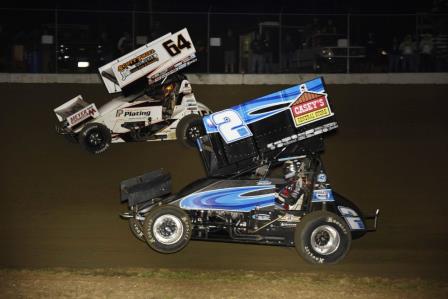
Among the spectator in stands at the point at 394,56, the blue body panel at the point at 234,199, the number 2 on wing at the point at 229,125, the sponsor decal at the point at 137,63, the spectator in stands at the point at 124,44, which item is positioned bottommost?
the blue body panel at the point at 234,199

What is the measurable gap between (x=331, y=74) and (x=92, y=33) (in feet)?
24.3

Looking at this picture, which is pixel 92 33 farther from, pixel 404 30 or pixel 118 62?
pixel 404 30

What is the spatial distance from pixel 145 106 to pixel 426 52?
35.8ft

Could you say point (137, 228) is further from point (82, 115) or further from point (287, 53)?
point (287, 53)

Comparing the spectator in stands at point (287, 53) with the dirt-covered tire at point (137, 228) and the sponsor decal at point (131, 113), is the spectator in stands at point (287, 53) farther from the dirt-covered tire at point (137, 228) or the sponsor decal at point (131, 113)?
the dirt-covered tire at point (137, 228)

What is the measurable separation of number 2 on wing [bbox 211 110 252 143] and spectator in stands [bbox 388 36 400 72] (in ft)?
48.4

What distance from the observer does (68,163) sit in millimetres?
14258

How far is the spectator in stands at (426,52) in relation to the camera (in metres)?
22.2

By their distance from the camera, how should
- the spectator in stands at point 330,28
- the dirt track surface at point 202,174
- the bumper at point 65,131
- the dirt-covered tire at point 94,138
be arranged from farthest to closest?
the spectator in stands at point 330,28 < the bumper at point 65,131 < the dirt-covered tire at point 94,138 < the dirt track surface at point 202,174

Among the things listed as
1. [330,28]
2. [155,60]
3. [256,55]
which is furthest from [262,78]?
[155,60]

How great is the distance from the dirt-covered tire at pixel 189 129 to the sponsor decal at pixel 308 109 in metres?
6.50

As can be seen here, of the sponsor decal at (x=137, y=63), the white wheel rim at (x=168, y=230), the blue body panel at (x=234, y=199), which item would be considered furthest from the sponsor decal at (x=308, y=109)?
the sponsor decal at (x=137, y=63)

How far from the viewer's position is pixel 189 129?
15062mm

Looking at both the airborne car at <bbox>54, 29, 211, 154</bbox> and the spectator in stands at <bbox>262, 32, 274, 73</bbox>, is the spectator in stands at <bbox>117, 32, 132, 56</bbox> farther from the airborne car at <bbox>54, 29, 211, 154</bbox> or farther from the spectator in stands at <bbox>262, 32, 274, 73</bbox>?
the airborne car at <bbox>54, 29, 211, 154</bbox>
